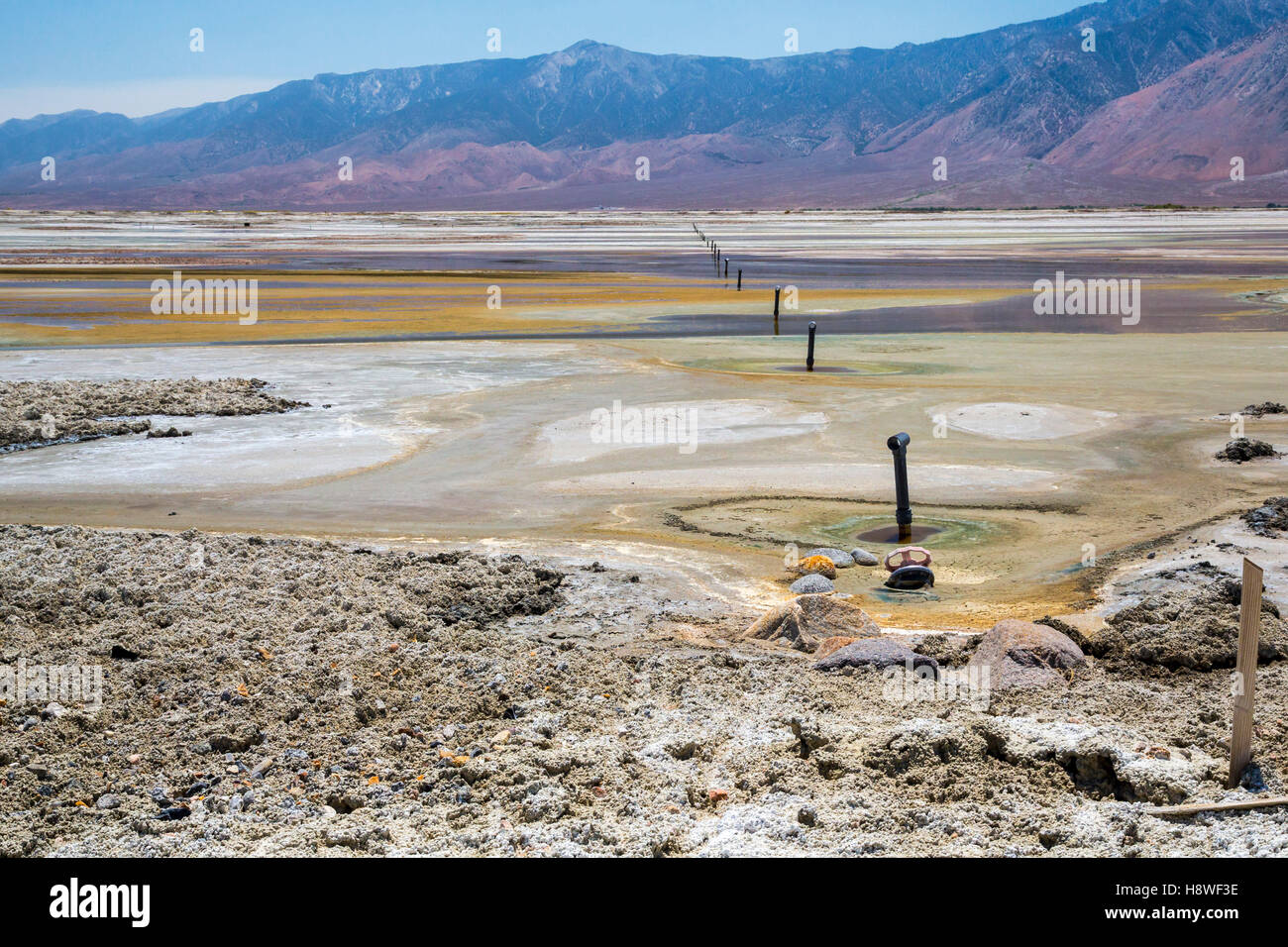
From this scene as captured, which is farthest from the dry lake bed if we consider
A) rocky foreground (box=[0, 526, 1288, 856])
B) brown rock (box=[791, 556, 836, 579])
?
brown rock (box=[791, 556, 836, 579])

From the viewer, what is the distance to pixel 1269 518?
9688 mm

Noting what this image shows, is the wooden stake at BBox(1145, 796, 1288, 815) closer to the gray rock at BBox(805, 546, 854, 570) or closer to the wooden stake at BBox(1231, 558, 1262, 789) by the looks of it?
the wooden stake at BBox(1231, 558, 1262, 789)

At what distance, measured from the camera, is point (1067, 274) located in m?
45.9

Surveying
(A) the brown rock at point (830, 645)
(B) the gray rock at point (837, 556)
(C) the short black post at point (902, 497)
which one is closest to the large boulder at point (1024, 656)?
(A) the brown rock at point (830, 645)

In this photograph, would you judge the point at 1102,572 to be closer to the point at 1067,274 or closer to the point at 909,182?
the point at 1067,274

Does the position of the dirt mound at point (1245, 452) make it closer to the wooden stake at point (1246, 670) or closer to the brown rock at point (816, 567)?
the brown rock at point (816, 567)

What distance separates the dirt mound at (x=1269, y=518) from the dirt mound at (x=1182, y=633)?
1952 millimetres

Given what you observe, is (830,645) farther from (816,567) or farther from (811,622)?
(816,567)

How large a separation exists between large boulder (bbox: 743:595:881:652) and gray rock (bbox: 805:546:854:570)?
1514mm

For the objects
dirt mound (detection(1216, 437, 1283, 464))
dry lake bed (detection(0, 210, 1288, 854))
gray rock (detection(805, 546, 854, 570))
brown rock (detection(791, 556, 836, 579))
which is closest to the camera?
dry lake bed (detection(0, 210, 1288, 854))

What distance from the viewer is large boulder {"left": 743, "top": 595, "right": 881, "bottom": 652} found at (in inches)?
284

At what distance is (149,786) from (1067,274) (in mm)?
44815

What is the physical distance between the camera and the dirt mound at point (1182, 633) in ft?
22.0
